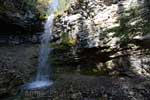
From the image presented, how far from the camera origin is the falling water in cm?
877

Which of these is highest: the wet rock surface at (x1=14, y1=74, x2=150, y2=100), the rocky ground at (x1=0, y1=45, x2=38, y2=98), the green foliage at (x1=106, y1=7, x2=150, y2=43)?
the green foliage at (x1=106, y1=7, x2=150, y2=43)

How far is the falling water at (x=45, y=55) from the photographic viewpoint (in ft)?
28.8

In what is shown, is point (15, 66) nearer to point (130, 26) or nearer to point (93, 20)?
point (93, 20)

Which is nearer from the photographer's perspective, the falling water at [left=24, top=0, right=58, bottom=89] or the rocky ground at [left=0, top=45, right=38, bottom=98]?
the rocky ground at [left=0, top=45, right=38, bottom=98]

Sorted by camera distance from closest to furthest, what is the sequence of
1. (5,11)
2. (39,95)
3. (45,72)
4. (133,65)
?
(39,95)
(133,65)
(45,72)
(5,11)

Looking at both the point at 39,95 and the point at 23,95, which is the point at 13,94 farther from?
the point at 39,95

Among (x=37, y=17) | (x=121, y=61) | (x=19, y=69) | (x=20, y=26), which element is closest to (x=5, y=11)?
(x=20, y=26)

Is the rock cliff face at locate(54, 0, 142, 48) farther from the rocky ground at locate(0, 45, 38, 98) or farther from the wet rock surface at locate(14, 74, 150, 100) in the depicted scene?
the rocky ground at locate(0, 45, 38, 98)

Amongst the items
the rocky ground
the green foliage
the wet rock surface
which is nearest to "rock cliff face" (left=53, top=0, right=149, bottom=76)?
the green foliage

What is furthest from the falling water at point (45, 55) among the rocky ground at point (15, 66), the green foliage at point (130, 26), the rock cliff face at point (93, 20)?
the green foliage at point (130, 26)

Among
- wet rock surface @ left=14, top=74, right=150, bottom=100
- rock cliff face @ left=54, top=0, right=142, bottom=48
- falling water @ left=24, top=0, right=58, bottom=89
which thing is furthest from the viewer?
→ rock cliff face @ left=54, top=0, right=142, bottom=48

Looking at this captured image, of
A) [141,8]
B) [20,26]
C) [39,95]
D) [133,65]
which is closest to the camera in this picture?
[39,95]

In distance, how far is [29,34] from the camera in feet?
39.3

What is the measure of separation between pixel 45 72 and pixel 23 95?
2.53m
